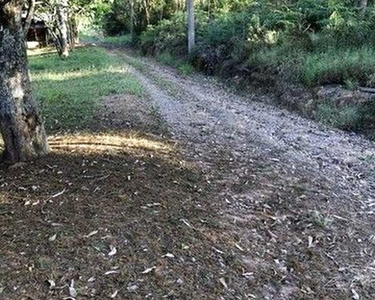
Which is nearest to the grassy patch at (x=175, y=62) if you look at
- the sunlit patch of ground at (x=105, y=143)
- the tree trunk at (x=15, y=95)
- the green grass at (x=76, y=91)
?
the green grass at (x=76, y=91)

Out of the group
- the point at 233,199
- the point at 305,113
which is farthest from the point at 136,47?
the point at 233,199

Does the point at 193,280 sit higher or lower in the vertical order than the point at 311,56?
lower

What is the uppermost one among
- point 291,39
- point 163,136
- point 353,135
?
point 291,39

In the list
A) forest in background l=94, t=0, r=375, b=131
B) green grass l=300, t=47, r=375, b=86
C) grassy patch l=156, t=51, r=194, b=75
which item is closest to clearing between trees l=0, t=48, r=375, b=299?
forest in background l=94, t=0, r=375, b=131

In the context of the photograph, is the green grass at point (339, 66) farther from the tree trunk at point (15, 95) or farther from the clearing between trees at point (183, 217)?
the tree trunk at point (15, 95)

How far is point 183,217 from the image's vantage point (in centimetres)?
411

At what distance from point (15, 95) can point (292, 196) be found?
3.18 m

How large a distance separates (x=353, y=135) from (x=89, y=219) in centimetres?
600

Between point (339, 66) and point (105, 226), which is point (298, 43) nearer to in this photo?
point (339, 66)

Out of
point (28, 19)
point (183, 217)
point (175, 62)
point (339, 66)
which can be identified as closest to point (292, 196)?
point (183, 217)

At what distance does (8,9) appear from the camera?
14.4ft

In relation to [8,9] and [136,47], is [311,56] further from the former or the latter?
[136,47]

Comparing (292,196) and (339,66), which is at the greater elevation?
(339,66)

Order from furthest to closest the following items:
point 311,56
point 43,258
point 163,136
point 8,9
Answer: point 311,56 → point 163,136 → point 8,9 → point 43,258
